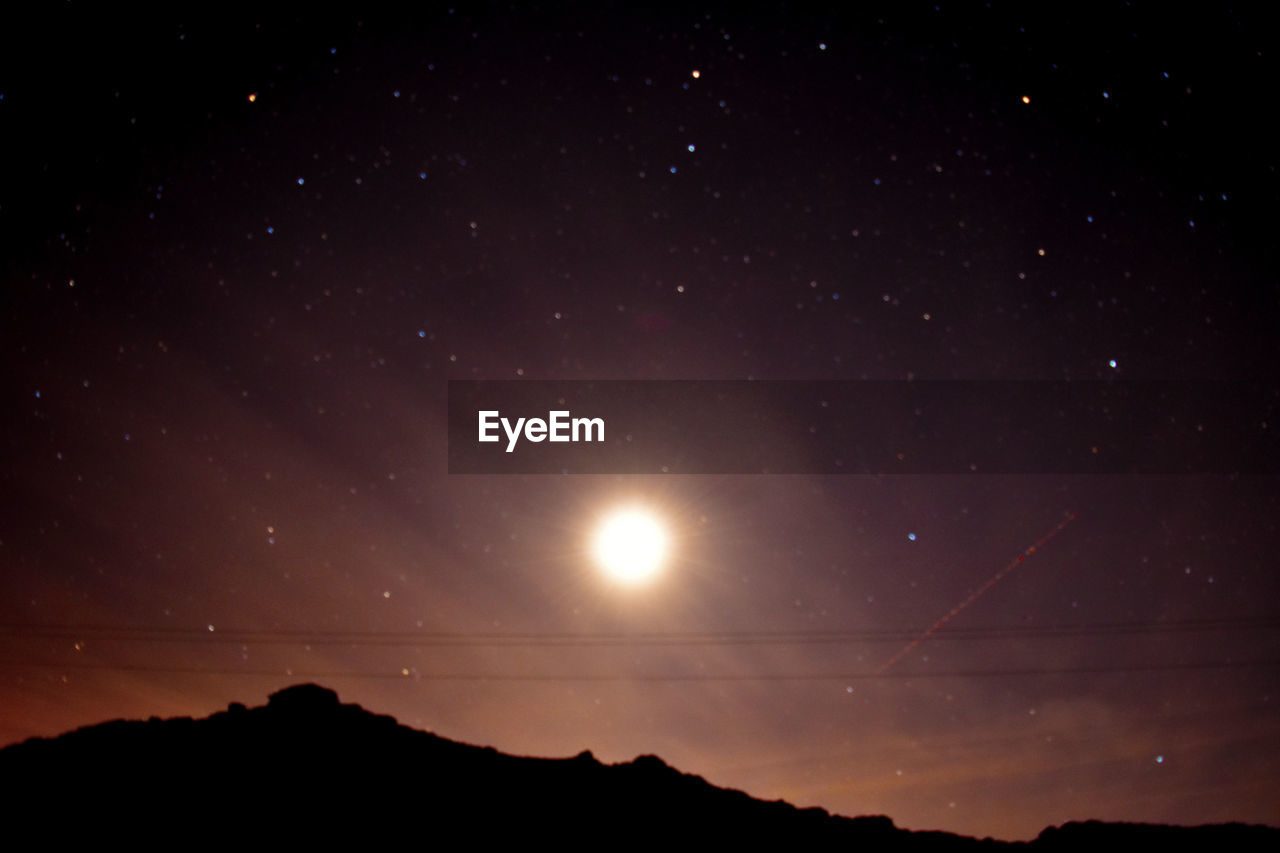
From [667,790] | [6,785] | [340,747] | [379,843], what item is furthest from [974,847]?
[6,785]

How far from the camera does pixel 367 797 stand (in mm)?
21906

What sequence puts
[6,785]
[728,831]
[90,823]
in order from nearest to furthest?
[90,823]
[6,785]
[728,831]

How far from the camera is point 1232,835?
25391mm

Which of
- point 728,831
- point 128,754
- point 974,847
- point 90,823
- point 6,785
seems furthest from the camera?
point 974,847

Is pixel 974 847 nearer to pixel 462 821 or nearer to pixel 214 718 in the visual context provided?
pixel 462 821

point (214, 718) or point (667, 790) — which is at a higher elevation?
point (214, 718)

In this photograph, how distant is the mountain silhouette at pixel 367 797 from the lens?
19562 mm

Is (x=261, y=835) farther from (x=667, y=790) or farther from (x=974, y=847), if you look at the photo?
(x=974, y=847)

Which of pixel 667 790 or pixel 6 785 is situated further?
pixel 667 790

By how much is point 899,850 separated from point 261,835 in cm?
1992

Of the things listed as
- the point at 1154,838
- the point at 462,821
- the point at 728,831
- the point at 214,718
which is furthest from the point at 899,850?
the point at 214,718

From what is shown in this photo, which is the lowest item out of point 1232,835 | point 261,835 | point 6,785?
point 1232,835

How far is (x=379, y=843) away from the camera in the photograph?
773 inches

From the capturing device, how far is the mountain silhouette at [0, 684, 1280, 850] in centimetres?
1956
